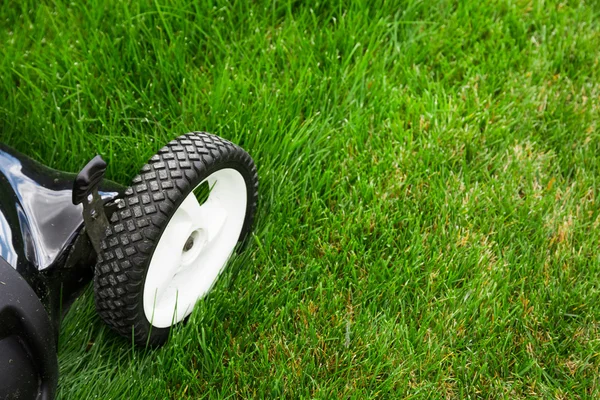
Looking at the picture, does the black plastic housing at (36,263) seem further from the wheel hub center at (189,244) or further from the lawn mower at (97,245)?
the wheel hub center at (189,244)

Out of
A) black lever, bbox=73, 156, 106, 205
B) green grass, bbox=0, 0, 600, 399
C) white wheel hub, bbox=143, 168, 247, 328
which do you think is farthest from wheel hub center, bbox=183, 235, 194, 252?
black lever, bbox=73, 156, 106, 205

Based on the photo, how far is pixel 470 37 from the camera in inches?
114

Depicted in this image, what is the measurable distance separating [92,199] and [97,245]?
4.7 inches

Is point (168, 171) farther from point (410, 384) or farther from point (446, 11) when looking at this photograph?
point (446, 11)

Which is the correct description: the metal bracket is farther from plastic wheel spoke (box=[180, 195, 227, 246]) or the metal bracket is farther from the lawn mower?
plastic wheel spoke (box=[180, 195, 227, 246])

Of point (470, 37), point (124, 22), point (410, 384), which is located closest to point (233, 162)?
point (410, 384)

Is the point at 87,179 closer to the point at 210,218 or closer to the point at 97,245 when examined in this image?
the point at 97,245

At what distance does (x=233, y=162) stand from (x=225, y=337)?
19.3 inches

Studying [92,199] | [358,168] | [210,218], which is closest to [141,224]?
[92,199]

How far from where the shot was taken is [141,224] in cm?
174

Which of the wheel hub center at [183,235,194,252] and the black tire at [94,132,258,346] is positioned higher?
the black tire at [94,132,258,346]

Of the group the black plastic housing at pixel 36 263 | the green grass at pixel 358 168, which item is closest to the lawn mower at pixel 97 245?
the black plastic housing at pixel 36 263

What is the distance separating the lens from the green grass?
2043mm

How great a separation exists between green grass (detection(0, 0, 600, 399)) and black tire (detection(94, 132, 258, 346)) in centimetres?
25
